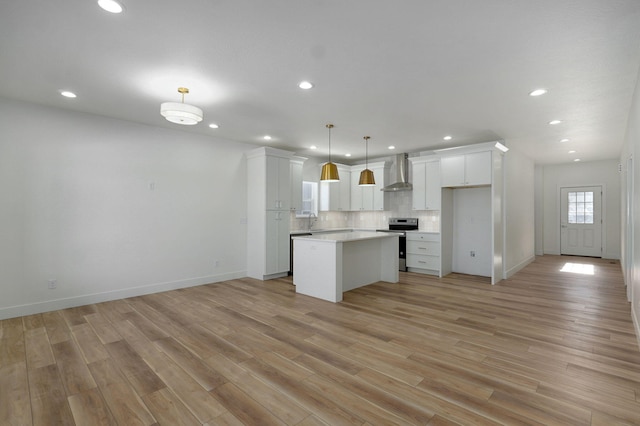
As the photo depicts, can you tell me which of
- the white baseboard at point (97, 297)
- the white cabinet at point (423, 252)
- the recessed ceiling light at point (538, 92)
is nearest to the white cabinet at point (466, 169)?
the white cabinet at point (423, 252)

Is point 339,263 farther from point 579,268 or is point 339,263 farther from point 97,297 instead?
point 579,268

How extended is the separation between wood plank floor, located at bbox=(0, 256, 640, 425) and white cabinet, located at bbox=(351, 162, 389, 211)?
11.2 feet

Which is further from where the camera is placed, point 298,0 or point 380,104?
point 380,104

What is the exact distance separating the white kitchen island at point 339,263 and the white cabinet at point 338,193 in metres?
2.23

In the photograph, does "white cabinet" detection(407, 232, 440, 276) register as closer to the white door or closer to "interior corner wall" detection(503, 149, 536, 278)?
"interior corner wall" detection(503, 149, 536, 278)

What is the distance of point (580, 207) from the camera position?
8.92 m

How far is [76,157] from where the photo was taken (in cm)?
432

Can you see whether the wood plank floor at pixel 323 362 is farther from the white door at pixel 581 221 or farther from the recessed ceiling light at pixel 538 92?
the white door at pixel 581 221

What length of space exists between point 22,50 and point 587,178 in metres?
11.8

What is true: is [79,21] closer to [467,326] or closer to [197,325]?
[197,325]

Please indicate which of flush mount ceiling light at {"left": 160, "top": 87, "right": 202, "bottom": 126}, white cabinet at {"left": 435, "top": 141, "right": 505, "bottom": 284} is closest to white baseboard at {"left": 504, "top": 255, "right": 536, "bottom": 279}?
white cabinet at {"left": 435, "top": 141, "right": 505, "bottom": 284}

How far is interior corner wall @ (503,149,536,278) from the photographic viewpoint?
6.20 metres

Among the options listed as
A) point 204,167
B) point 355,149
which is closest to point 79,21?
point 204,167

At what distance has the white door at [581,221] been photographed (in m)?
8.67
